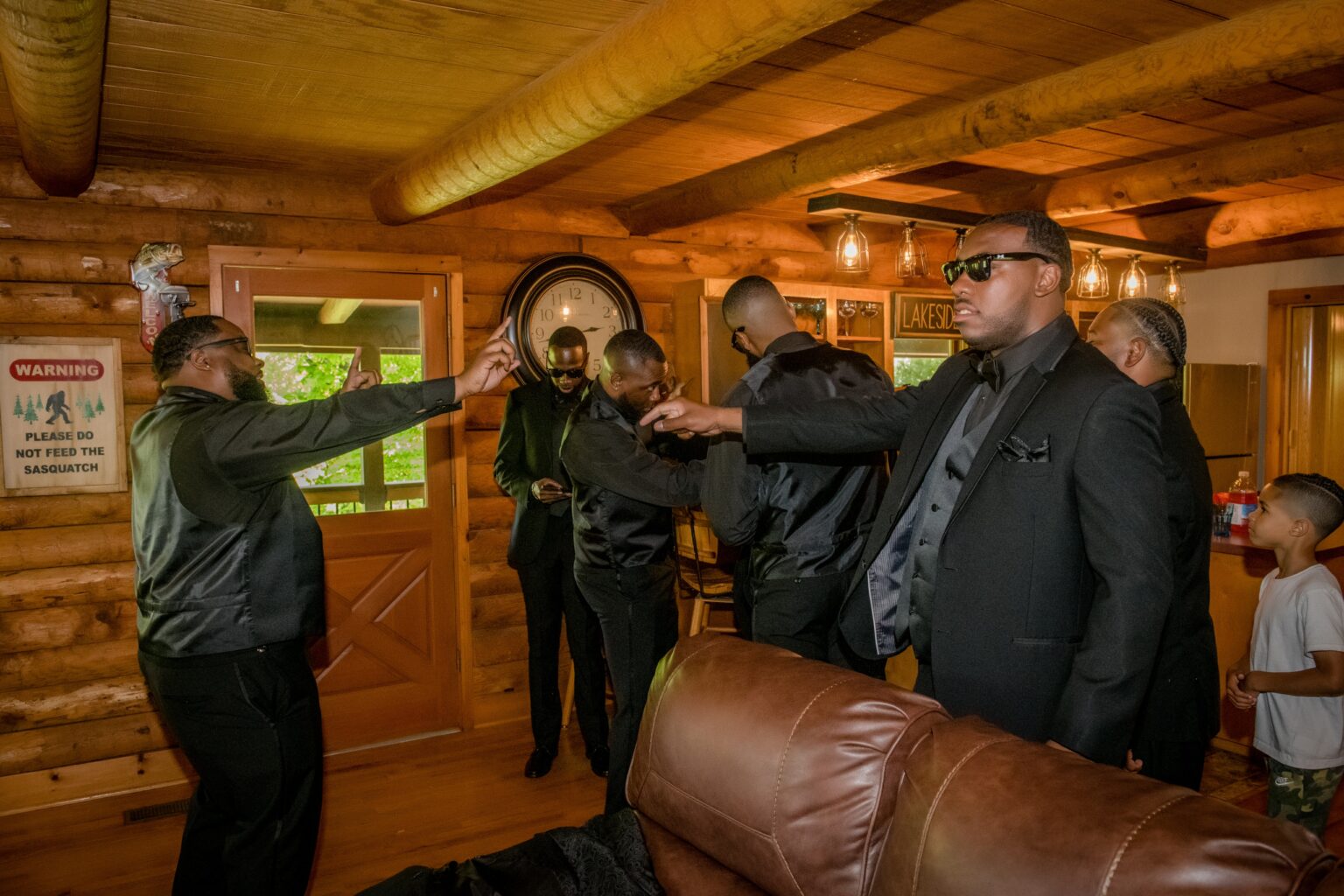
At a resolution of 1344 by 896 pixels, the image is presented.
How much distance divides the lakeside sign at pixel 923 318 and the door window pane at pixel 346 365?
121 inches

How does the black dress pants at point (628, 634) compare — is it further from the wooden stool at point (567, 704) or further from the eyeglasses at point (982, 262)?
the eyeglasses at point (982, 262)

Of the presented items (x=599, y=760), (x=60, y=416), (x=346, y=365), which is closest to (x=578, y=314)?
(x=346, y=365)

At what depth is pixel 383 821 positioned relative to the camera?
377 centimetres

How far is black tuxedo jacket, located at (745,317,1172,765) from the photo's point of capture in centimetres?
169

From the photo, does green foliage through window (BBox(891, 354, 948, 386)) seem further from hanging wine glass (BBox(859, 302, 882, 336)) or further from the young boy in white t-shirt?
the young boy in white t-shirt

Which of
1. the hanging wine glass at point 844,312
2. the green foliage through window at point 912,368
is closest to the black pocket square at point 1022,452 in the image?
the hanging wine glass at point 844,312

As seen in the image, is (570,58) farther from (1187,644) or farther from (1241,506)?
(1241,506)

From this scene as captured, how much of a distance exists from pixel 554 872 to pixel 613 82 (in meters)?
1.88

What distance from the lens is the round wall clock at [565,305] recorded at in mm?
4801

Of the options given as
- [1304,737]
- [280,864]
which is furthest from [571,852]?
[1304,737]

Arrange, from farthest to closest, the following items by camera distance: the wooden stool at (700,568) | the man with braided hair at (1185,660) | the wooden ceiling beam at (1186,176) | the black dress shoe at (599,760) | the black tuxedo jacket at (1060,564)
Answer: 1. the wooden stool at (700,568)
2. the black dress shoe at (599,760)
3. the wooden ceiling beam at (1186,176)
4. the man with braided hair at (1185,660)
5. the black tuxedo jacket at (1060,564)

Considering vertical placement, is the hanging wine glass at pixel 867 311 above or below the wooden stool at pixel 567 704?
above

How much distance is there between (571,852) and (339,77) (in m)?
2.34

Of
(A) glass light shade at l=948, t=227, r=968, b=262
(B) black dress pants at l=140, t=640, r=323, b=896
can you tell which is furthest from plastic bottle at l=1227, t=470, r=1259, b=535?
(B) black dress pants at l=140, t=640, r=323, b=896
